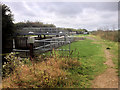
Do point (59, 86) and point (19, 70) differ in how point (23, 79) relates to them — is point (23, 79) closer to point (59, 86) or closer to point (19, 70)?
point (19, 70)

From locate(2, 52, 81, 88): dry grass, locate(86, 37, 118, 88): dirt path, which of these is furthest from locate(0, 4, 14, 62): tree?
locate(86, 37, 118, 88): dirt path

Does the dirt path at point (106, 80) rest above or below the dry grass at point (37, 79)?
below

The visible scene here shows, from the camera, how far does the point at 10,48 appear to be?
14.1 meters

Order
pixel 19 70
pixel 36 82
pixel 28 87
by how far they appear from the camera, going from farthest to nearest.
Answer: pixel 19 70
pixel 36 82
pixel 28 87

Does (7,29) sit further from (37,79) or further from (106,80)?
(106,80)

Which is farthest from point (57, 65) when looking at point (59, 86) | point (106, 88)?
point (106, 88)

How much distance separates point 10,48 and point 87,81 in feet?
40.2

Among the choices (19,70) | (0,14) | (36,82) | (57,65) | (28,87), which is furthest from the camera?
(0,14)

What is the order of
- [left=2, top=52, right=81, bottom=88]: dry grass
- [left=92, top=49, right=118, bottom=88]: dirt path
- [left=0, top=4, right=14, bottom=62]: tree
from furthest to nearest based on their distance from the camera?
[left=0, top=4, right=14, bottom=62]: tree
[left=92, top=49, right=118, bottom=88]: dirt path
[left=2, top=52, right=81, bottom=88]: dry grass

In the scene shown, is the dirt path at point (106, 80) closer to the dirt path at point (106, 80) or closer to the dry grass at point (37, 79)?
the dirt path at point (106, 80)

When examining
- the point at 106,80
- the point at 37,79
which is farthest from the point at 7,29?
the point at 106,80

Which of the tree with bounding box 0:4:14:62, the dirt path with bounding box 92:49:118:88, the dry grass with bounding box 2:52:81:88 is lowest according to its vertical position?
the dirt path with bounding box 92:49:118:88

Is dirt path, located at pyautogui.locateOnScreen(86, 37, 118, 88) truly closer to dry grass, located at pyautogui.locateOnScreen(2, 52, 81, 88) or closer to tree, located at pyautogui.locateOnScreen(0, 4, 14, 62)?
dry grass, located at pyautogui.locateOnScreen(2, 52, 81, 88)

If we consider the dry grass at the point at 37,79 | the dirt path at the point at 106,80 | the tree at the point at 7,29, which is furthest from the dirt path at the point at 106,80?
the tree at the point at 7,29
